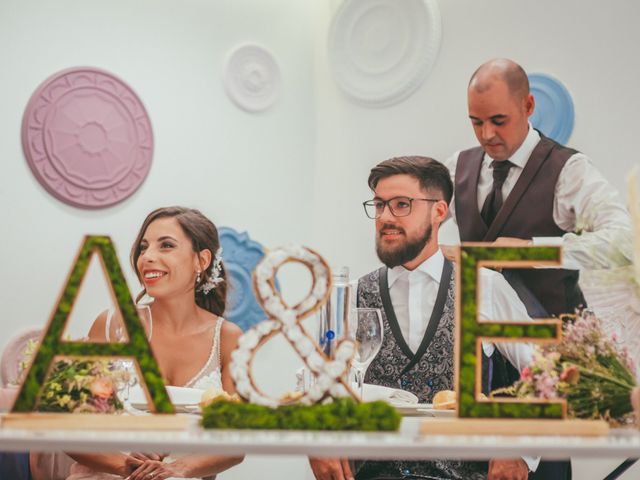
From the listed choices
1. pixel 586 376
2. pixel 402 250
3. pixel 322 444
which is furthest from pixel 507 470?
pixel 322 444

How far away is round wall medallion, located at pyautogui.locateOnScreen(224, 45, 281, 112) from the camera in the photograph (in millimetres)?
5031

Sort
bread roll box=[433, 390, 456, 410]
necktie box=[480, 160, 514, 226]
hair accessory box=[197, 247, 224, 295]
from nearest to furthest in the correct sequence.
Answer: bread roll box=[433, 390, 456, 410] < hair accessory box=[197, 247, 224, 295] < necktie box=[480, 160, 514, 226]

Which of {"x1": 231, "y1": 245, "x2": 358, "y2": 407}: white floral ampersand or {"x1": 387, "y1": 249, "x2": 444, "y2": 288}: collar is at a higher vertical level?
{"x1": 387, "y1": 249, "x2": 444, "y2": 288}: collar

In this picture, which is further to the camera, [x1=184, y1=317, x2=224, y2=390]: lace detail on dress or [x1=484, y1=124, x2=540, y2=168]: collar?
[x1=484, y1=124, x2=540, y2=168]: collar

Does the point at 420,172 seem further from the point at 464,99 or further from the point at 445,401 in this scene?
the point at 445,401

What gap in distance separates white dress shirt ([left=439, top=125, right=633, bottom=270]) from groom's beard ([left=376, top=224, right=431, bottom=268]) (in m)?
0.53

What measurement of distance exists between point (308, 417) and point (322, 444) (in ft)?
0.47

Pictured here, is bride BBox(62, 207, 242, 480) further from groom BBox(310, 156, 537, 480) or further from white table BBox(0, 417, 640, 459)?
white table BBox(0, 417, 640, 459)

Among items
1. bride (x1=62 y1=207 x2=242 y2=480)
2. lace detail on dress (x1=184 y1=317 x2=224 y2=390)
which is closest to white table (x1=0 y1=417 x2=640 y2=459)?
lace detail on dress (x1=184 y1=317 x2=224 y2=390)

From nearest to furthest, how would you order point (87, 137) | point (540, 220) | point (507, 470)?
point (507, 470) < point (540, 220) < point (87, 137)

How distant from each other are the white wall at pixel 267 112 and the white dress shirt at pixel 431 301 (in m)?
0.73

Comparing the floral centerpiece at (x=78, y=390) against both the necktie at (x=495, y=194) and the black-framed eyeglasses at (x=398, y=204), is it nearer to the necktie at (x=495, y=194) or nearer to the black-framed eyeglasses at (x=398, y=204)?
the black-framed eyeglasses at (x=398, y=204)

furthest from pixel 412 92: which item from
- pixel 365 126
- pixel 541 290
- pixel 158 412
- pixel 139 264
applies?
pixel 158 412

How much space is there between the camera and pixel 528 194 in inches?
152
